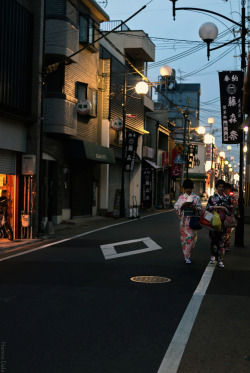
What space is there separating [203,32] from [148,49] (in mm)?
22931

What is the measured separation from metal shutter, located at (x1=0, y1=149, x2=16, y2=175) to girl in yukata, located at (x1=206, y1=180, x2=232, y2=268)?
7.35 meters

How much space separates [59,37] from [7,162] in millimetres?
8113

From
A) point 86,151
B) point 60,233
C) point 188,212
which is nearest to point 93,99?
point 86,151

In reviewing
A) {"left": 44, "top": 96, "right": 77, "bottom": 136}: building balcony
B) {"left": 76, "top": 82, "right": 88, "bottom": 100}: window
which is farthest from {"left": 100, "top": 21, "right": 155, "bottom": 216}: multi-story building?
{"left": 44, "top": 96, "right": 77, "bottom": 136}: building balcony

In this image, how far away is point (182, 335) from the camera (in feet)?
18.0

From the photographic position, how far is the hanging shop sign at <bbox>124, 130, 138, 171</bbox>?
30.9m

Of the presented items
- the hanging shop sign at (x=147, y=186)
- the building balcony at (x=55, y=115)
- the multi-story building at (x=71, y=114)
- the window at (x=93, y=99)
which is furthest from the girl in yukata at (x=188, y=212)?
the hanging shop sign at (x=147, y=186)

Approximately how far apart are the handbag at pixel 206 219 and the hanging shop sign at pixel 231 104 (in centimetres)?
760

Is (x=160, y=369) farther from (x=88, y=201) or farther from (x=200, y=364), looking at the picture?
(x=88, y=201)

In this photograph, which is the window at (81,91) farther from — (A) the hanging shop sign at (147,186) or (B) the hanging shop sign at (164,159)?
(B) the hanging shop sign at (164,159)

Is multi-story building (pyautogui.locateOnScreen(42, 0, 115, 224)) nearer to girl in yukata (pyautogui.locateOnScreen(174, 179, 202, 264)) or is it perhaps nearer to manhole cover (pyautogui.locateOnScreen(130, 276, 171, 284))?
girl in yukata (pyautogui.locateOnScreen(174, 179, 202, 264))

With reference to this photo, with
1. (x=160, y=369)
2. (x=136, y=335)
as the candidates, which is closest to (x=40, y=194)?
(x=136, y=335)

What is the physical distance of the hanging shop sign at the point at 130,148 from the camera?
30938mm

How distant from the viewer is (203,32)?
607 inches
